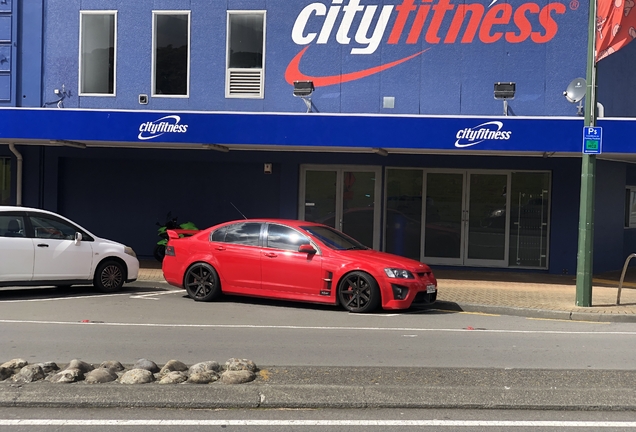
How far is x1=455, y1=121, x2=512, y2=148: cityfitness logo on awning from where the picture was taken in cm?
1532

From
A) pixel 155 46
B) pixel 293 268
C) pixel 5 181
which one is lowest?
pixel 293 268

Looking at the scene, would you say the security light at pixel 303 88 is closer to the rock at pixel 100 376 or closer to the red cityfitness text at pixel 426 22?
the red cityfitness text at pixel 426 22

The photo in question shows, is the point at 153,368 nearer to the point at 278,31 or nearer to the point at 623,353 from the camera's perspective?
the point at 623,353

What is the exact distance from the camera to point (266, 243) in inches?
509

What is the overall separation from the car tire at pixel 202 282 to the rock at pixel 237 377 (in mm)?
6059

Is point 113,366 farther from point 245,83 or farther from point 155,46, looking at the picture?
point 155,46

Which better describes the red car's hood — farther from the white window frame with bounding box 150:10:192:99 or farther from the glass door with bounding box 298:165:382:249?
the white window frame with bounding box 150:10:192:99

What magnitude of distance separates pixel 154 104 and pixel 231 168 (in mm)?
2419

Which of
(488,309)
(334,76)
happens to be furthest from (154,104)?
(488,309)

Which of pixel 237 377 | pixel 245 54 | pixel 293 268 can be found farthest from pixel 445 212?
pixel 237 377

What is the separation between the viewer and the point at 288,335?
10.1 metres

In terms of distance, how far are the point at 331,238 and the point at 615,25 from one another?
571 cm

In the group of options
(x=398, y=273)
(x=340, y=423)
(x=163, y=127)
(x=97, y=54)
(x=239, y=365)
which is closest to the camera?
(x=340, y=423)

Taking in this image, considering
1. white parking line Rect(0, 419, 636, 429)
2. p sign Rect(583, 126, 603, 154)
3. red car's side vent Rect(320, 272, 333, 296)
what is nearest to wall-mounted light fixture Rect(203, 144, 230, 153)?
red car's side vent Rect(320, 272, 333, 296)
